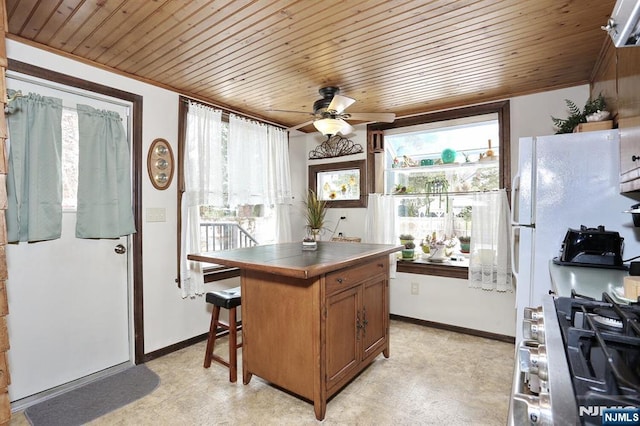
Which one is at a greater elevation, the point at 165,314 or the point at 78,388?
the point at 165,314

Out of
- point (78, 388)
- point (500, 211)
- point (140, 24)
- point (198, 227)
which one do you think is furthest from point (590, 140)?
point (78, 388)

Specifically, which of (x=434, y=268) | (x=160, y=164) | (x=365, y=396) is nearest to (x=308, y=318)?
(x=365, y=396)

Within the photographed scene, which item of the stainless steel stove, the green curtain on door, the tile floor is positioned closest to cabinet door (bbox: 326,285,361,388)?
the tile floor

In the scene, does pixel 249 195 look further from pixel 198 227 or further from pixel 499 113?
pixel 499 113

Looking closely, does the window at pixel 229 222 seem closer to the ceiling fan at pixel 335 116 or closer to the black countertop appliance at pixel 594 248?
the ceiling fan at pixel 335 116

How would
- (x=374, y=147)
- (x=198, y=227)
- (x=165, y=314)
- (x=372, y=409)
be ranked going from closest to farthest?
(x=372, y=409) → (x=165, y=314) → (x=198, y=227) → (x=374, y=147)

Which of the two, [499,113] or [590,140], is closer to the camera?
[590,140]

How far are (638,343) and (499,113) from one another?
309 centimetres

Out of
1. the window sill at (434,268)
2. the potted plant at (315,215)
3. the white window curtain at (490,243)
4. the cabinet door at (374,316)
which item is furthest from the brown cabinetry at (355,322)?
the potted plant at (315,215)

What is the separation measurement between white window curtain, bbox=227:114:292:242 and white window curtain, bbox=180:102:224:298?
208 millimetres

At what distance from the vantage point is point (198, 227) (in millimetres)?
3180

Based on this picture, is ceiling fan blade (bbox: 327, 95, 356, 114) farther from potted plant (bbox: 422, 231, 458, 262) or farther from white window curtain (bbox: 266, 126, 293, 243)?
potted plant (bbox: 422, 231, 458, 262)

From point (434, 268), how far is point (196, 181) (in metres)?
2.71

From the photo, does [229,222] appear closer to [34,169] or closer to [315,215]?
[315,215]
